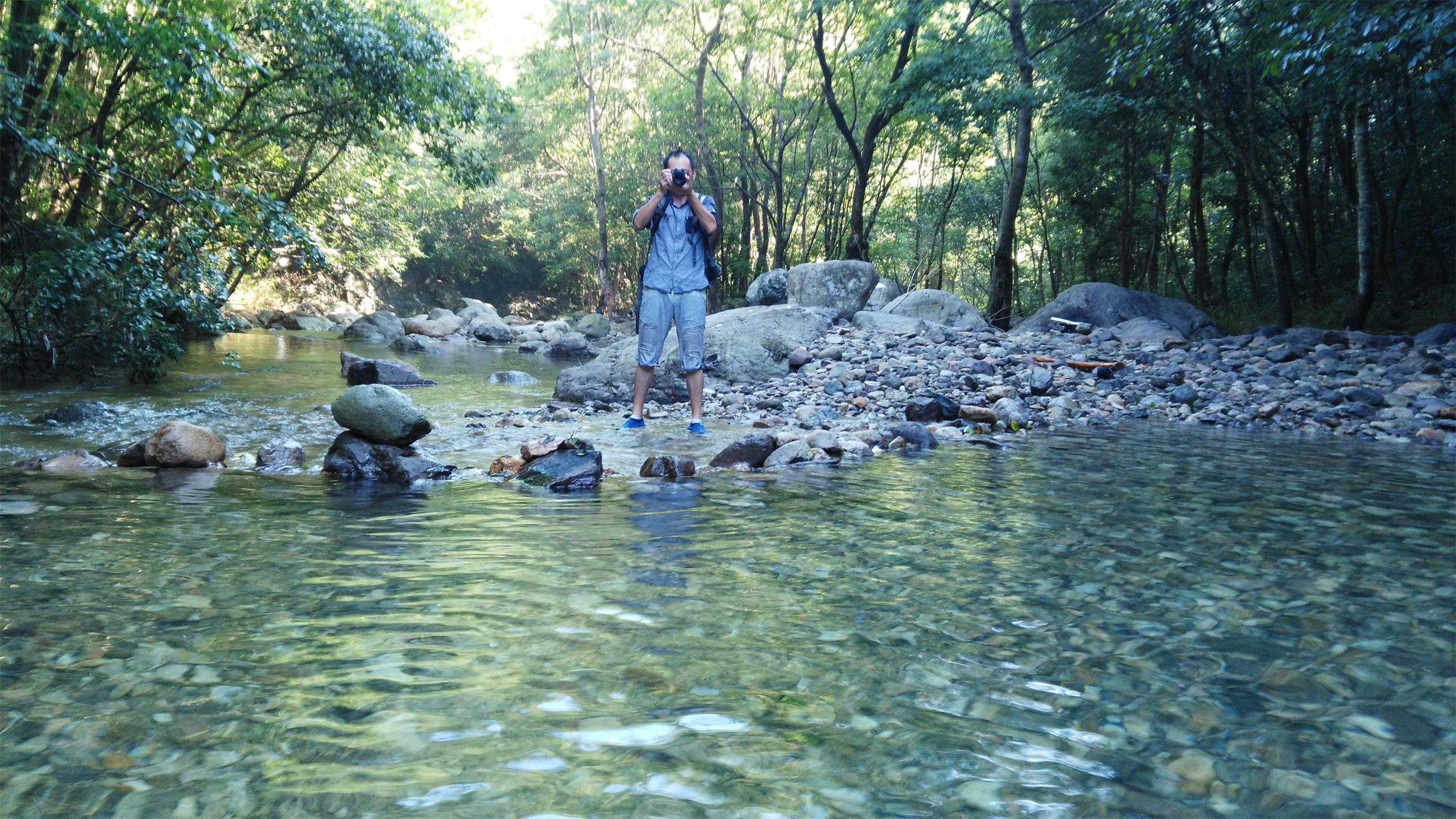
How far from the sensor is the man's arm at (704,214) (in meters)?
5.88

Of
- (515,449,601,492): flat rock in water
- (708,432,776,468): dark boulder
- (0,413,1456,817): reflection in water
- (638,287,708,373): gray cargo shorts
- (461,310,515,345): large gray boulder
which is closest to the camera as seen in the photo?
(0,413,1456,817): reflection in water

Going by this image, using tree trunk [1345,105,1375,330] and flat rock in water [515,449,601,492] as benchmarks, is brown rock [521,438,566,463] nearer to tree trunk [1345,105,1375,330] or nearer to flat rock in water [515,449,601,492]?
flat rock in water [515,449,601,492]

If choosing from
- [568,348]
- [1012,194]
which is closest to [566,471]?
[1012,194]

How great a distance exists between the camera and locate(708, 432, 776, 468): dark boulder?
15.9 feet

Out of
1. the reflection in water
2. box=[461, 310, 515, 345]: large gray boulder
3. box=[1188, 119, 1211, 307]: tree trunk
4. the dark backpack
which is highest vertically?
box=[1188, 119, 1211, 307]: tree trunk

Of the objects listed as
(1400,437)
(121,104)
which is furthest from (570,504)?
(121,104)

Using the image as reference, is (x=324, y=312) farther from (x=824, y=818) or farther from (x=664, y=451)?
(x=824, y=818)

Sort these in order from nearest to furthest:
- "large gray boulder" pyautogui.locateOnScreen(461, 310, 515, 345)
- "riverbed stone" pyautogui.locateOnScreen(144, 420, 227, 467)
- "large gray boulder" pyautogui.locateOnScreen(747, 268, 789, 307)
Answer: "riverbed stone" pyautogui.locateOnScreen(144, 420, 227, 467) < "large gray boulder" pyautogui.locateOnScreen(747, 268, 789, 307) < "large gray boulder" pyautogui.locateOnScreen(461, 310, 515, 345)

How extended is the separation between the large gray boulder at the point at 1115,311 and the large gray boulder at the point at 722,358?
13.5 feet

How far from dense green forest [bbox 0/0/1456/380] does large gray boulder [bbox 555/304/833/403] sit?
2861 millimetres

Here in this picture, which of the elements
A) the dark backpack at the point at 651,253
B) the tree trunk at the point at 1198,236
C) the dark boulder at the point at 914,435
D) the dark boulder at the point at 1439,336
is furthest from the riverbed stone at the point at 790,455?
the tree trunk at the point at 1198,236

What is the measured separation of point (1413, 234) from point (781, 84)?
50.1ft

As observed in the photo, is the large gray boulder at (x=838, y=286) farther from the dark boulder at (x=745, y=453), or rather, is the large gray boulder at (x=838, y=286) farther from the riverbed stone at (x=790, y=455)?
the dark boulder at (x=745, y=453)

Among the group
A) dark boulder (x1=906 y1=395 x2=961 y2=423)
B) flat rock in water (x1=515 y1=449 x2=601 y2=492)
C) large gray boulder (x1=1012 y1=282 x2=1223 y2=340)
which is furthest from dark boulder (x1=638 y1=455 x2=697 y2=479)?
large gray boulder (x1=1012 y1=282 x2=1223 y2=340)
